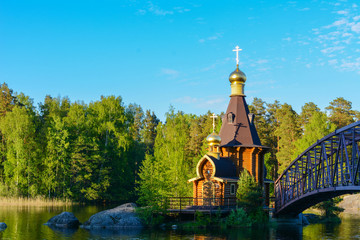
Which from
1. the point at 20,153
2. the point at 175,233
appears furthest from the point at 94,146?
the point at 175,233

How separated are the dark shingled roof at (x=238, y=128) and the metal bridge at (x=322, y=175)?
15.5ft

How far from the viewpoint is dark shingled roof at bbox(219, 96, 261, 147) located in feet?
125

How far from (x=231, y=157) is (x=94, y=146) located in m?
26.8

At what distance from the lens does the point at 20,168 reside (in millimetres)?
55750

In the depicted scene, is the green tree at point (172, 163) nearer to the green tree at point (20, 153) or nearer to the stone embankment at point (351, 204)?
the green tree at point (20, 153)

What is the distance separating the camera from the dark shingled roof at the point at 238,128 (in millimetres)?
38219

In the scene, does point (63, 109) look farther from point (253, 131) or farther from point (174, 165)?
point (253, 131)

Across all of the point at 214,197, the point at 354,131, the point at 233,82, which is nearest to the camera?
the point at 354,131

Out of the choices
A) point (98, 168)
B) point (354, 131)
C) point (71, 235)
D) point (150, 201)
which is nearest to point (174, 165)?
point (98, 168)

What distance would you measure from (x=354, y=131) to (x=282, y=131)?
40.8 m

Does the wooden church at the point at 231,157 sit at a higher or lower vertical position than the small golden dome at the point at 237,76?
lower

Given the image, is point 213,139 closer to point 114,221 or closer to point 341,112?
point 114,221

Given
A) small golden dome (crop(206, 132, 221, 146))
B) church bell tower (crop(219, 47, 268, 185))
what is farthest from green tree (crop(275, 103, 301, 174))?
small golden dome (crop(206, 132, 221, 146))

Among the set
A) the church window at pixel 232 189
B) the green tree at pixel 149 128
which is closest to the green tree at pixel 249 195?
the church window at pixel 232 189
